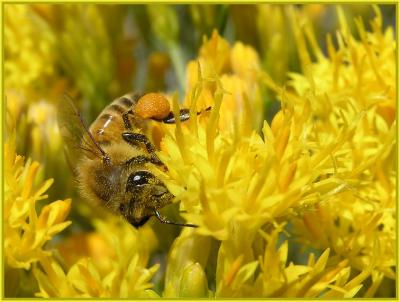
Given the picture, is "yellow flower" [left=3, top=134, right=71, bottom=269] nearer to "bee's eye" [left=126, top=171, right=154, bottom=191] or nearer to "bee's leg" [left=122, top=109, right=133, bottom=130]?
"bee's eye" [left=126, top=171, right=154, bottom=191]

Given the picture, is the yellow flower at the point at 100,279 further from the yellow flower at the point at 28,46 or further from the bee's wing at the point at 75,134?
the yellow flower at the point at 28,46

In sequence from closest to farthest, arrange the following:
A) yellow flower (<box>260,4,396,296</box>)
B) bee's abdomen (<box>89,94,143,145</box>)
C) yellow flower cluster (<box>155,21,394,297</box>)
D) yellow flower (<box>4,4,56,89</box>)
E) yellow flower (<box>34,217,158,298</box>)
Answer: yellow flower cluster (<box>155,21,394,297</box>) < yellow flower (<box>34,217,158,298</box>) < yellow flower (<box>260,4,396,296</box>) < bee's abdomen (<box>89,94,143,145</box>) < yellow flower (<box>4,4,56,89</box>)

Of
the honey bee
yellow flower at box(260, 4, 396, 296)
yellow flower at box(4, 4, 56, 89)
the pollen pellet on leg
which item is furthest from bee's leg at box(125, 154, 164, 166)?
yellow flower at box(4, 4, 56, 89)

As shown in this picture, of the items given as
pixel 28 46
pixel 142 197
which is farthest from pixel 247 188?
pixel 28 46

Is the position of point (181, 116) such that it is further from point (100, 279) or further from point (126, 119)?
point (100, 279)

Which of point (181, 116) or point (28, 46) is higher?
point (28, 46)

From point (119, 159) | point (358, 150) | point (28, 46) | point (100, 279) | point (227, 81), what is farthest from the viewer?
point (28, 46)

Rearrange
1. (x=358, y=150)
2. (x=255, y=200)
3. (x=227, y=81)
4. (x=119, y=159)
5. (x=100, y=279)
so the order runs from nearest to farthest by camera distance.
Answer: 1. (x=255, y=200)
2. (x=100, y=279)
3. (x=119, y=159)
4. (x=358, y=150)
5. (x=227, y=81)
